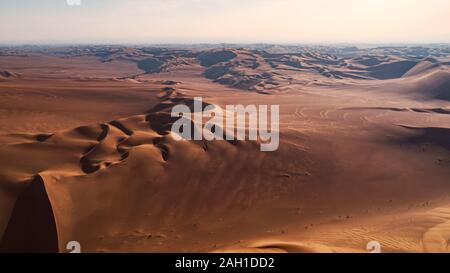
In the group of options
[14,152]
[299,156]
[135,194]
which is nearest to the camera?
[135,194]

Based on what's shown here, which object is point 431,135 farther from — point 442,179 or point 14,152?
point 14,152

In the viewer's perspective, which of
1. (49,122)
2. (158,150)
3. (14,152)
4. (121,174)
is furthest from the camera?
(49,122)

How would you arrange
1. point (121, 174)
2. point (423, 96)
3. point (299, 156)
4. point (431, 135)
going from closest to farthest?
point (121, 174)
point (299, 156)
point (431, 135)
point (423, 96)

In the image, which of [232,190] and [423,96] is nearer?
[232,190]

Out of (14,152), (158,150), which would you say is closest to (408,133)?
(158,150)
